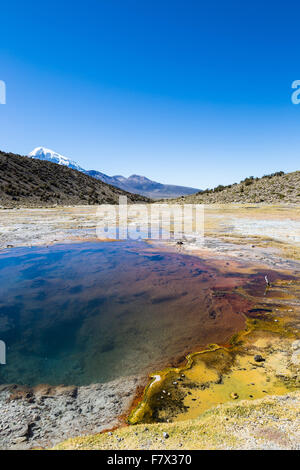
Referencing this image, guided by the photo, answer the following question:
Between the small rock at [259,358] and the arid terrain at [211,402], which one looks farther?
the small rock at [259,358]

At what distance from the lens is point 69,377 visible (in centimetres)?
355

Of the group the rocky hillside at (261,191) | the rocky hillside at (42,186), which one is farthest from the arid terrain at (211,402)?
the rocky hillside at (42,186)

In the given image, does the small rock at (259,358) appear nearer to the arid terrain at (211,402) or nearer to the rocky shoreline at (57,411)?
the arid terrain at (211,402)

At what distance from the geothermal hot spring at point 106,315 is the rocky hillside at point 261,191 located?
66.5 feet

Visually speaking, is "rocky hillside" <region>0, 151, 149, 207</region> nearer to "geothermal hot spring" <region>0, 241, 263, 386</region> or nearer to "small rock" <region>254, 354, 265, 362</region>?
"geothermal hot spring" <region>0, 241, 263, 386</region>

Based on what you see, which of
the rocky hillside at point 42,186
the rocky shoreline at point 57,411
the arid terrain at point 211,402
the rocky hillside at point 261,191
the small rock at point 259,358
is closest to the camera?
the arid terrain at point 211,402

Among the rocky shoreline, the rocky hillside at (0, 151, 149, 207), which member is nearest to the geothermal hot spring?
the rocky shoreline

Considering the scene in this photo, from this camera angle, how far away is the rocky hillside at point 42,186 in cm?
3675

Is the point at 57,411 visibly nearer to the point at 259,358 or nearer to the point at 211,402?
the point at 211,402

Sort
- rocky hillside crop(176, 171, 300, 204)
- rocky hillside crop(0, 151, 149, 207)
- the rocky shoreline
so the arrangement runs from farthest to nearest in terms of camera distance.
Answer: rocky hillside crop(0, 151, 149, 207) < rocky hillside crop(176, 171, 300, 204) < the rocky shoreline

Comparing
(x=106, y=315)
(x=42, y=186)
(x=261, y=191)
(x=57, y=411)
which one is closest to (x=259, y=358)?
(x=57, y=411)

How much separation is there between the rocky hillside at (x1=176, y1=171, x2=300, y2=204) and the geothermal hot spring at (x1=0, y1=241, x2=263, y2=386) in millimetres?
20279

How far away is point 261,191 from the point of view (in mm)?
28141

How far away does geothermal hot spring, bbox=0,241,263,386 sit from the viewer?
385cm
